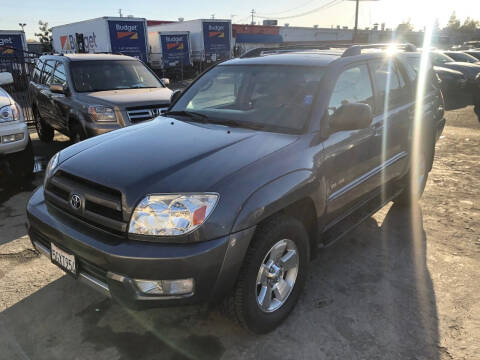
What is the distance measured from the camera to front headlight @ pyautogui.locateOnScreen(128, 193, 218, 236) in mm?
2074

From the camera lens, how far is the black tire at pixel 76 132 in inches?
236

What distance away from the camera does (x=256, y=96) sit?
3.24 m

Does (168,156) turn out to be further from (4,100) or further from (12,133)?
(4,100)

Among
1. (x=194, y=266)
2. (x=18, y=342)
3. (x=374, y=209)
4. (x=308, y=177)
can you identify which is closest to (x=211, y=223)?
(x=194, y=266)

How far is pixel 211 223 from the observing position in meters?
2.06

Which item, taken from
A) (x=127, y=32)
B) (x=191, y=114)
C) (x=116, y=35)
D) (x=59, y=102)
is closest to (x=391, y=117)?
(x=191, y=114)

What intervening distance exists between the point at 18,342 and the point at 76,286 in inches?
24.9

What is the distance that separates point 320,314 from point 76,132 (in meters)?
4.94

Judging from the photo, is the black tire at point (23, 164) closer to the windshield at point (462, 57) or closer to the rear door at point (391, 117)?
the rear door at point (391, 117)

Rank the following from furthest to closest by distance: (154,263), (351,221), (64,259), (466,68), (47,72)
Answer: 1. (466,68)
2. (47,72)
3. (351,221)
4. (64,259)
5. (154,263)

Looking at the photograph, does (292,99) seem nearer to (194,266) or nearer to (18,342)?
(194,266)

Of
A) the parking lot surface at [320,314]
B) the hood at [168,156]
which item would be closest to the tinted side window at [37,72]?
the parking lot surface at [320,314]

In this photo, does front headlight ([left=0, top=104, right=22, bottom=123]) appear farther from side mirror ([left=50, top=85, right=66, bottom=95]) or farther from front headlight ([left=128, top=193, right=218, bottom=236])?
front headlight ([left=128, top=193, right=218, bottom=236])

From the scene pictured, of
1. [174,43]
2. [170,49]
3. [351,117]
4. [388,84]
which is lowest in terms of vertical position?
[351,117]
